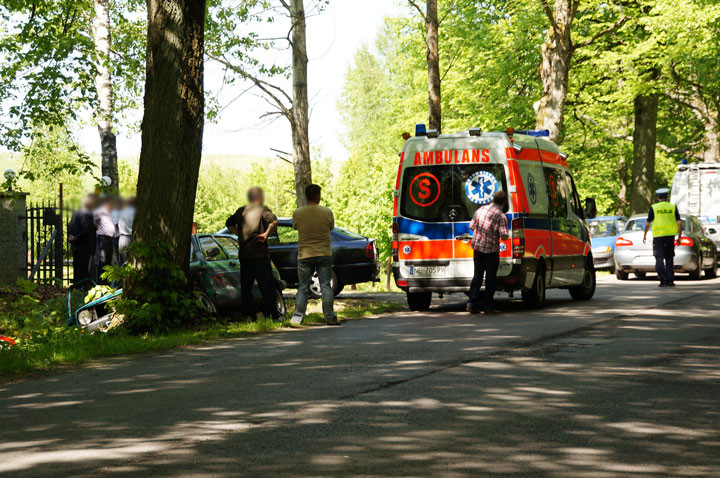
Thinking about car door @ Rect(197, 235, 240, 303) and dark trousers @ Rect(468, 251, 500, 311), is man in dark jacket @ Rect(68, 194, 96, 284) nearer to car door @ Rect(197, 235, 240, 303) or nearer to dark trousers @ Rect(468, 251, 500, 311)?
car door @ Rect(197, 235, 240, 303)

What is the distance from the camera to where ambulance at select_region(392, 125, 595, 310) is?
47.6 feet

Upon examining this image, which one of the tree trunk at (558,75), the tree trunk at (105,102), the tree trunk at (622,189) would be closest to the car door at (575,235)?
the tree trunk at (558,75)

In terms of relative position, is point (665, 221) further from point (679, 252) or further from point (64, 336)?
point (64, 336)

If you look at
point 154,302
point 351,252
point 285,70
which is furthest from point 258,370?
point 285,70

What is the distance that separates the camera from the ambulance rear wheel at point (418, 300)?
617 inches

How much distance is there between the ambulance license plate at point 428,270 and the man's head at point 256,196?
114 inches

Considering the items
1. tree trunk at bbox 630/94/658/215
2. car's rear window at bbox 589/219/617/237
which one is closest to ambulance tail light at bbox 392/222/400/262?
car's rear window at bbox 589/219/617/237

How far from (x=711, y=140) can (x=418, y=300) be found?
25160 mm

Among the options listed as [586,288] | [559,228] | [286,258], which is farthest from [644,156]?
[559,228]

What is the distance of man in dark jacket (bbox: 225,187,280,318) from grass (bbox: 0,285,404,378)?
1.35 ft

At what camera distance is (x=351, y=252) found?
18844 mm

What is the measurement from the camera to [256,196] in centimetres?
1338

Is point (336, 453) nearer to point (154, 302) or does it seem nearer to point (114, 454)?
point (114, 454)

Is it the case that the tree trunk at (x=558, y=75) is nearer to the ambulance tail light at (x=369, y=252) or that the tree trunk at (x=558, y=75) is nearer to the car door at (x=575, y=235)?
the car door at (x=575, y=235)
